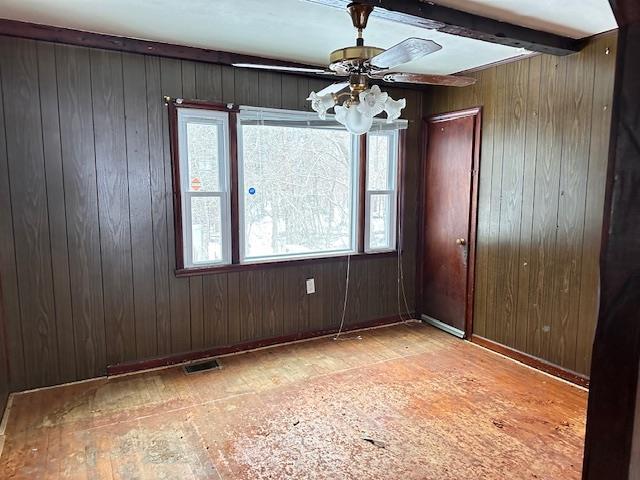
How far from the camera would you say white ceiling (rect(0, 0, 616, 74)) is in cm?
251

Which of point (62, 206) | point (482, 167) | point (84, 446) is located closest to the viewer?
point (84, 446)

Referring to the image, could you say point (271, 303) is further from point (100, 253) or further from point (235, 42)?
point (235, 42)

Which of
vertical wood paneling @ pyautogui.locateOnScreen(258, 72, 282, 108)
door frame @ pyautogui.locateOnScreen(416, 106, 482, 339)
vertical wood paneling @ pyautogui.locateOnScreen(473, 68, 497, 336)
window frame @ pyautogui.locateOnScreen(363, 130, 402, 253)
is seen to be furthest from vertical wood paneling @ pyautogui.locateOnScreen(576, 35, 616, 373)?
vertical wood paneling @ pyautogui.locateOnScreen(258, 72, 282, 108)

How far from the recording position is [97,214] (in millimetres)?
3160

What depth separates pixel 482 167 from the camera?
152 inches

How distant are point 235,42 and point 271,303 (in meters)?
2.11

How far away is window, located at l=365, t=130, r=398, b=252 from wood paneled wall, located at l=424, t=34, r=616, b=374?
74cm

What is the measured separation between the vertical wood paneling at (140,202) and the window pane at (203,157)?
1.05ft

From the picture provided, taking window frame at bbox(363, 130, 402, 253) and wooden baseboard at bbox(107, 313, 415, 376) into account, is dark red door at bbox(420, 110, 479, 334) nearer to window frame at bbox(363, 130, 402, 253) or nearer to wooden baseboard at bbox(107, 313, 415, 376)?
window frame at bbox(363, 130, 402, 253)

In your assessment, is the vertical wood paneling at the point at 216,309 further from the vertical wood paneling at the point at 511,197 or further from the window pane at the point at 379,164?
the vertical wood paneling at the point at 511,197

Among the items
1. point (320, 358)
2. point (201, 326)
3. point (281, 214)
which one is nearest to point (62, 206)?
point (201, 326)

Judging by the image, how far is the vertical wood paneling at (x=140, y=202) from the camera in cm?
319

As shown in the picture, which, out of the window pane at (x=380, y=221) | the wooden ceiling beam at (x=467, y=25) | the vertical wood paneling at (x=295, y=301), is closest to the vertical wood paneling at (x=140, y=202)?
the vertical wood paneling at (x=295, y=301)

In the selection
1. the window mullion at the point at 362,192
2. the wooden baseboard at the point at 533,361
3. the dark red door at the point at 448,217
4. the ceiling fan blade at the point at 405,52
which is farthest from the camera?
the window mullion at the point at 362,192
